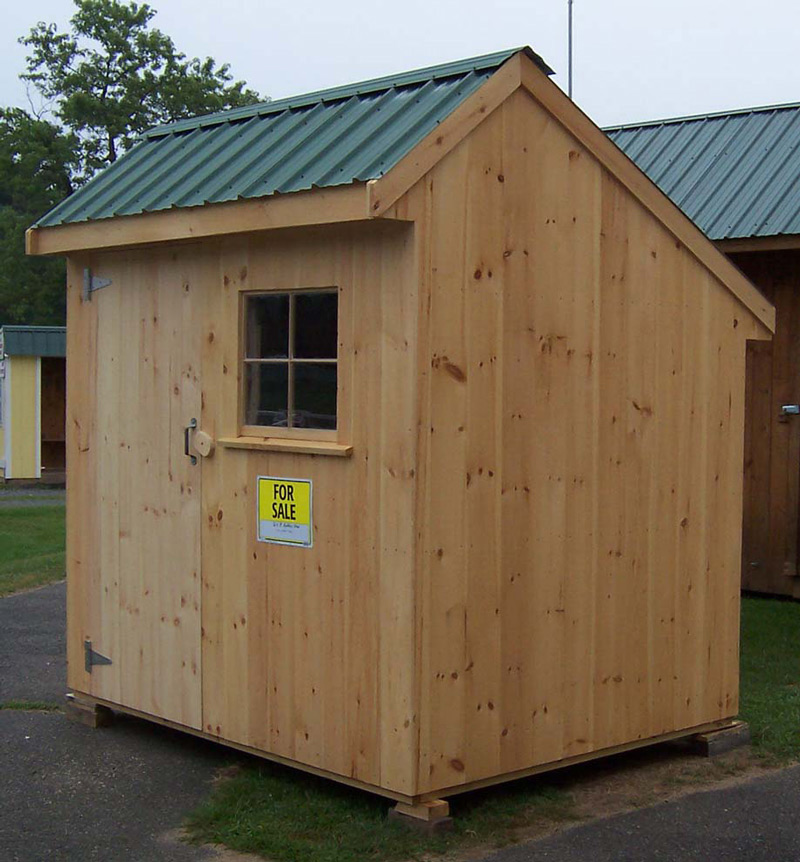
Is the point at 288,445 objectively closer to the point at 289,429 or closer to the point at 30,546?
the point at 289,429

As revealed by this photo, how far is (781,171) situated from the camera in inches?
420

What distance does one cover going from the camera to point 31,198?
43.2 m

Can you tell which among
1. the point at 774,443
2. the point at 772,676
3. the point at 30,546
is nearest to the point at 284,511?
the point at 772,676

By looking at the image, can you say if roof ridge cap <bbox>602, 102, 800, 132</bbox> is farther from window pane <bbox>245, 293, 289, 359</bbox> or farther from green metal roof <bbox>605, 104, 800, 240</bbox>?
window pane <bbox>245, 293, 289, 359</bbox>

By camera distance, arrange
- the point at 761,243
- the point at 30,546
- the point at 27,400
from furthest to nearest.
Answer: the point at 27,400
the point at 30,546
the point at 761,243

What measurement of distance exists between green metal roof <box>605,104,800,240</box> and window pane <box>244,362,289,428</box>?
5127 mm

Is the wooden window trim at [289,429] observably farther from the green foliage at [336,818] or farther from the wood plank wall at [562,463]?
the green foliage at [336,818]

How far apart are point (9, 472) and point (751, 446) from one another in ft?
60.8

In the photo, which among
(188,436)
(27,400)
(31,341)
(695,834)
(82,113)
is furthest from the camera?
(82,113)

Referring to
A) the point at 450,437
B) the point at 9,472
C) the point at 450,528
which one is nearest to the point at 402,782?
the point at 450,528

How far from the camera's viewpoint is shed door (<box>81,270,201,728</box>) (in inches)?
248

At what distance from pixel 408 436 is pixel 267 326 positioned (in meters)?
1.04

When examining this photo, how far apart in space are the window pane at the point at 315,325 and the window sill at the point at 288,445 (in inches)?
14.6

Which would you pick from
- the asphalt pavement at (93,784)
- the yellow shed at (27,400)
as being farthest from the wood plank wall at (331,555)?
the yellow shed at (27,400)
